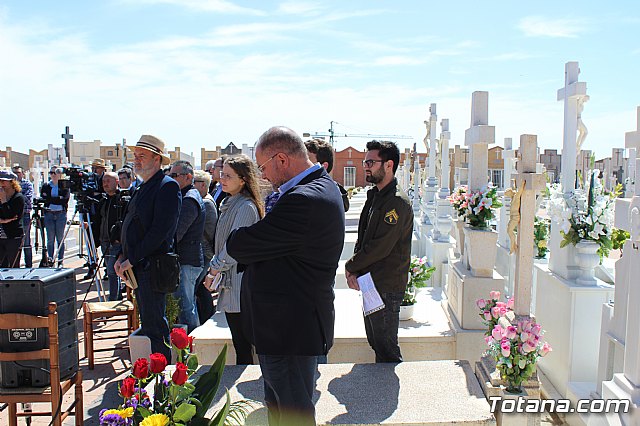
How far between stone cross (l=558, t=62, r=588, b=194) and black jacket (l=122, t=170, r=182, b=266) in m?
3.60

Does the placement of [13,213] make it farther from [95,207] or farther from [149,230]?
[149,230]

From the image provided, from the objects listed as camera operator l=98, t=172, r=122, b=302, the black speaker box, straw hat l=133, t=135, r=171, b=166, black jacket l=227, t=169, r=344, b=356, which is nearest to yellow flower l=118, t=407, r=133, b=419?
black jacket l=227, t=169, r=344, b=356

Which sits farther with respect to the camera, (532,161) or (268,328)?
(532,161)

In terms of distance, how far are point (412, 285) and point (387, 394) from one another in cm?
204

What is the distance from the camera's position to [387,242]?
13.8 ft

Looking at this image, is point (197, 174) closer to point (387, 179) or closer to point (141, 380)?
point (387, 179)

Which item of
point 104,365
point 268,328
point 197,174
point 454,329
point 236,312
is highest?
point 197,174

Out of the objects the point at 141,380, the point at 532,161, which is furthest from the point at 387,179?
the point at 141,380

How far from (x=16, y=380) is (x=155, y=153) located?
2072 mm

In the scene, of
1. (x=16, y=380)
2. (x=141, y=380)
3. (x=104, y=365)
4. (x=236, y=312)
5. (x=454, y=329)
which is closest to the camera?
(x=141, y=380)

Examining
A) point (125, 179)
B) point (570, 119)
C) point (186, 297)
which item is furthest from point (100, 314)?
point (570, 119)

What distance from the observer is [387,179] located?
4379 millimetres

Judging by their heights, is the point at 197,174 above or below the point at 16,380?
above

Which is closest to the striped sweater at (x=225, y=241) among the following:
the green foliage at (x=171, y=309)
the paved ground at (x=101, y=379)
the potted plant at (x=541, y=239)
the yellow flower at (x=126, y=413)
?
the green foliage at (x=171, y=309)
